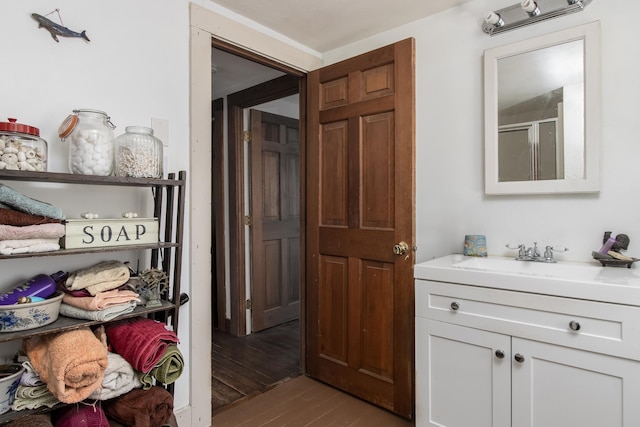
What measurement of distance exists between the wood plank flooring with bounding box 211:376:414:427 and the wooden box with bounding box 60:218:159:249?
1163mm

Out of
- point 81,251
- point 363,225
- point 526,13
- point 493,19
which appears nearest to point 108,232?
point 81,251

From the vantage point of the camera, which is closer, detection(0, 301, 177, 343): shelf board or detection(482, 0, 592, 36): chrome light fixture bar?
detection(0, 301, 177, 343): shelf board

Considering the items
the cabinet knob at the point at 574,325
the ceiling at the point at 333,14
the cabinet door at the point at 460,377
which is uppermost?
the ceiling at the point at 333,14

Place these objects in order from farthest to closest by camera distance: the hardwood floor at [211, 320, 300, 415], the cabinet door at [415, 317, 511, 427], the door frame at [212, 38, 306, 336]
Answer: the door frame at [212, 38, 306, 336], the hardwood floor at [211, 320, 300, 415], the cabinet door at [415, 317, 511, 427]

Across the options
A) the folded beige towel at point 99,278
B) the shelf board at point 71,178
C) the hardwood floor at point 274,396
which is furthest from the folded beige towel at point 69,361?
the hardwood floor at point 274,396

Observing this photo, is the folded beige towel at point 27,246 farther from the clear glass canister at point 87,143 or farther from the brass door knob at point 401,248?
the brass door knob at point 401,248

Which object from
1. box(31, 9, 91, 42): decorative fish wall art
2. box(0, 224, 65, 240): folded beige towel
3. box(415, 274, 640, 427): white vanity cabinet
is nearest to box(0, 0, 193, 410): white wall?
box(31, 9, 91, 42): decorative fish wall art

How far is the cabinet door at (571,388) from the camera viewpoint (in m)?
1.28

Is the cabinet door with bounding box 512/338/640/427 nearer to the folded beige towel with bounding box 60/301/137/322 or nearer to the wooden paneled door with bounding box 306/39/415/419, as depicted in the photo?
the wooden paneled door with bounding box 306/39/415/419

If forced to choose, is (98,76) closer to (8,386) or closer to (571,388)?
(8,386)

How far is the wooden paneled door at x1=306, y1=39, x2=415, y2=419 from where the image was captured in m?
2.03

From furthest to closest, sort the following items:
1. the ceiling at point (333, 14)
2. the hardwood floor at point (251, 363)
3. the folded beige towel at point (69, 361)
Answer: the hardwood floor at point (251, 363) → the ceiling at point (333, 14) → the folded beige towel at point (69, 361)

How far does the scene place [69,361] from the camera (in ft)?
3.85

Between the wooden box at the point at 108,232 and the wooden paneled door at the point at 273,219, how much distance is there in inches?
73.6
